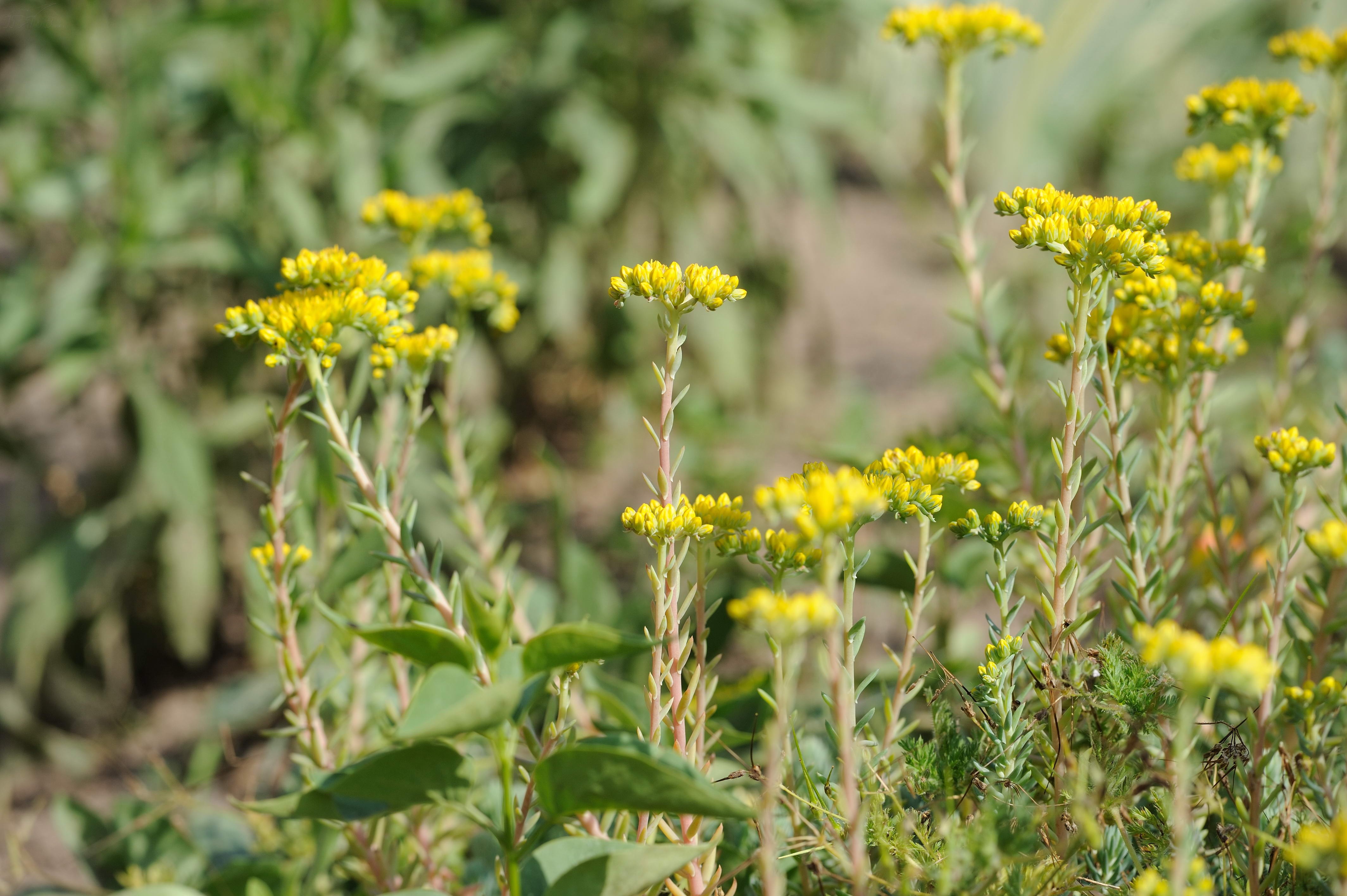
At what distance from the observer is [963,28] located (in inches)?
31.5

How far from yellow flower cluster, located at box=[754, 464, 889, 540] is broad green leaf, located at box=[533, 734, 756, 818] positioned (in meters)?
0.11

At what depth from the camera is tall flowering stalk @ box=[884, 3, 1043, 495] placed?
798 millimetres

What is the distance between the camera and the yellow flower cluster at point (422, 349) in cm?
65

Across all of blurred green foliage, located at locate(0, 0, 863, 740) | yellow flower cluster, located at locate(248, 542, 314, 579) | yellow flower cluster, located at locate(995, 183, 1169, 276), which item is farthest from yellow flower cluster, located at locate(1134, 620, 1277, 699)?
blurred green foliage, located at locate(0, 0, 863, 740)

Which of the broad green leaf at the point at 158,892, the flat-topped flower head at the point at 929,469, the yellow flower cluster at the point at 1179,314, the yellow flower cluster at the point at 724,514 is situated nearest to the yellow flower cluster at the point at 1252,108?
the yellow flower cluster at the point at 1179,314

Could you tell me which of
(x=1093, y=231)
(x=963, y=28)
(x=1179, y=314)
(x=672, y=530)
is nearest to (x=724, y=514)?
(x=672, y=530)

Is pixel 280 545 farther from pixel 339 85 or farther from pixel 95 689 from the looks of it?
pixel 95 689

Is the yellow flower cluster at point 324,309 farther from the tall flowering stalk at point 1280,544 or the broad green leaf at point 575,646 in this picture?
the tall flowering stalk at point 1280,544

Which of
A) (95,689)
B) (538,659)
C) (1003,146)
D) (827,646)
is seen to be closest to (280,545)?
(538,659)

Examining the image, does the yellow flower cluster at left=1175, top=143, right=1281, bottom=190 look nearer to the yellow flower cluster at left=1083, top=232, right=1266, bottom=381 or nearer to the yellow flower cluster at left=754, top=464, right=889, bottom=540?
the yellow flower cluster at left=1083, top=232, right=1266, bottom=381

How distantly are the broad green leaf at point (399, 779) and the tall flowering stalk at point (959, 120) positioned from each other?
21.4 inches

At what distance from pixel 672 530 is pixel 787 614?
0.52ft

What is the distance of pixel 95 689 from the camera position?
181 centimetres

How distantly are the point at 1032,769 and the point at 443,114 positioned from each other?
154 centimetres
